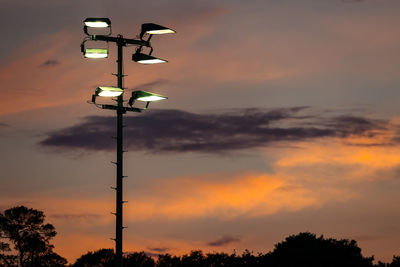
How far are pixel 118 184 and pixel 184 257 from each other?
9438 centimetres

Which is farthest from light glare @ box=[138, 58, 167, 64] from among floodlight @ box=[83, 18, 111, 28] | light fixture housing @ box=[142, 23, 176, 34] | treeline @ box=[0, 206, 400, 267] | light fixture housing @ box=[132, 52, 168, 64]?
treeline @ box=[0, 206, 400, 267]

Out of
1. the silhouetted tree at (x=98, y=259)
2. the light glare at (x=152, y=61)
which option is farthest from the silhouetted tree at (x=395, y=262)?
the silhouetted tree at (x=98, y=259)

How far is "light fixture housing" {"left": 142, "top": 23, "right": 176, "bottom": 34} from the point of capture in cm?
1881

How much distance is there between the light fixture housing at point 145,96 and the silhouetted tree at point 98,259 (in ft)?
278

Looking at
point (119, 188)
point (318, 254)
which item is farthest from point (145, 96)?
point (318, 254)

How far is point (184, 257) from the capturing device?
111m

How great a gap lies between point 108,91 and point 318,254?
→ 163ft

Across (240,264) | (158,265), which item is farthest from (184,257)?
(240,264)

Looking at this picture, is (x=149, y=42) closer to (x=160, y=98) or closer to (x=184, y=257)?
(x=160, y=98)

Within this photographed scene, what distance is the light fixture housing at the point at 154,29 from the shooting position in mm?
18812

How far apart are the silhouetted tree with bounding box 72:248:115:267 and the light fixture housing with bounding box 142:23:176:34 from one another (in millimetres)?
84864

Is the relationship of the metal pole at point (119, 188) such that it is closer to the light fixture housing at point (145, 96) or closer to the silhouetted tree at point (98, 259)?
the light fixture housing at point (145, 96)

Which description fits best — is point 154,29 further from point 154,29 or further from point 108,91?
point 108,91

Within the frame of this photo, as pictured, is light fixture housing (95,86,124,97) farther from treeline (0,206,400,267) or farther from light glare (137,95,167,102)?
treeline (0,206,400,267)
